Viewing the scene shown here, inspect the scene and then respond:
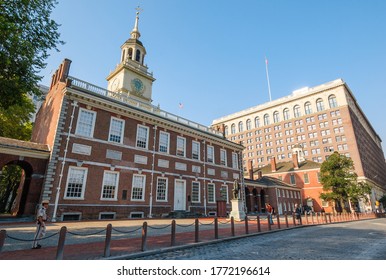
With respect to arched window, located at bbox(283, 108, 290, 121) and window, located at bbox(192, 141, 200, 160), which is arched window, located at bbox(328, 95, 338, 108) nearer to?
arched window, located at bbox(283, 108, 290, 121)

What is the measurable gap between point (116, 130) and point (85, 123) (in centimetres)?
272

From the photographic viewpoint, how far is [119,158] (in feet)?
65.3

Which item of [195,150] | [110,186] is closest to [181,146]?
[195,150]

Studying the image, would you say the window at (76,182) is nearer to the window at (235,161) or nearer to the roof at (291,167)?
the window at (235,161)

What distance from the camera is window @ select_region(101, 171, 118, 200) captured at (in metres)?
18.5

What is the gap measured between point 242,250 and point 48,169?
14.8 m

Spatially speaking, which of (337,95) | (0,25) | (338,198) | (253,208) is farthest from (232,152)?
(337,95)

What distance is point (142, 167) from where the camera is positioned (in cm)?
2131

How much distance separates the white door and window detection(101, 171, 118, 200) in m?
6.77

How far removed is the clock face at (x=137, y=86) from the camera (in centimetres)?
3299

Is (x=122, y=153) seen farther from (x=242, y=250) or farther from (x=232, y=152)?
(x=232, y=152)

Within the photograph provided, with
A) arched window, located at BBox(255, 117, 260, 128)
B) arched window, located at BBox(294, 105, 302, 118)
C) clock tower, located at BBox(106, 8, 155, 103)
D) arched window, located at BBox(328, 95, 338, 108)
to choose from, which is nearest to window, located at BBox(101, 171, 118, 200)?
clock tower, located at BBox(106, 8, 155, 103)

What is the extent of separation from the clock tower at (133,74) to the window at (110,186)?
16.0 metres

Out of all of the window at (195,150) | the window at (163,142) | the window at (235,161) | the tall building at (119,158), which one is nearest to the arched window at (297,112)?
the window at (235,161)
